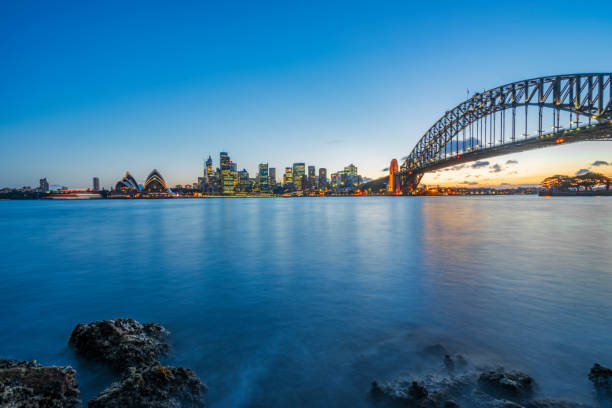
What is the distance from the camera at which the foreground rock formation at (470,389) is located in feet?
10.4

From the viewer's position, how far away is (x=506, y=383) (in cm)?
338

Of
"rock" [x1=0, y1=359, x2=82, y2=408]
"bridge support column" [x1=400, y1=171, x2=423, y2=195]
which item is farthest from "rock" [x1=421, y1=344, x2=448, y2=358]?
"bridge support column" [x1=400, y1=171, x2=423, y2=195]

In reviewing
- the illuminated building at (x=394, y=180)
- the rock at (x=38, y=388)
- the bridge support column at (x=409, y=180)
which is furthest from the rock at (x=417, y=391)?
the illuminated building at (x=394, y=180)

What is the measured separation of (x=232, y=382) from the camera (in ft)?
12.4

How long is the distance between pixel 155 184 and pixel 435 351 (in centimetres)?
20726

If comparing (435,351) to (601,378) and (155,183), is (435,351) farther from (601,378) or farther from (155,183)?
(155,183)

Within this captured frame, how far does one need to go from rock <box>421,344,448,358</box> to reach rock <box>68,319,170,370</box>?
3758 millimetres

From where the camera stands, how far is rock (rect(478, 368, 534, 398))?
333cm

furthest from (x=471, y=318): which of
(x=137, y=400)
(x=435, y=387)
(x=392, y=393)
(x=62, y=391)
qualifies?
(x=62, y=391)

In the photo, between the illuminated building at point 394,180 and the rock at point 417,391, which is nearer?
the rock at point 417,391

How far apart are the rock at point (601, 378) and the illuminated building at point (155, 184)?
205872 mm

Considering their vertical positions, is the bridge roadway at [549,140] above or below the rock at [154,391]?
above

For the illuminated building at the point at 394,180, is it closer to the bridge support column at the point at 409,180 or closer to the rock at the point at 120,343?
the bridge support column at the point at 409,180

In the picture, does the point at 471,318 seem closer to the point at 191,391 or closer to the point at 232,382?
the point at 232,382
